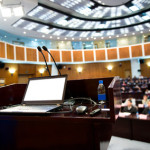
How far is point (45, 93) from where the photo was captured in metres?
1.30

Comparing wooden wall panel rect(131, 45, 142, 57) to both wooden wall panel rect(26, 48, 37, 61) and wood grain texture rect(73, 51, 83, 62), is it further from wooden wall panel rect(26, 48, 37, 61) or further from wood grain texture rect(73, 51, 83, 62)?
wooden wall panel rect(26, 48, 37, 61)

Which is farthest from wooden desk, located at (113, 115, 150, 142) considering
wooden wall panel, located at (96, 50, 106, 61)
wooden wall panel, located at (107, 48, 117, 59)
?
wooden wall panel, located at (107, 48, 117, 59)

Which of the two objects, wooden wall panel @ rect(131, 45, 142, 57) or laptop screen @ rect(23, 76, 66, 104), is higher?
wooden wall panel @ rect(131, 45, 142, 57)

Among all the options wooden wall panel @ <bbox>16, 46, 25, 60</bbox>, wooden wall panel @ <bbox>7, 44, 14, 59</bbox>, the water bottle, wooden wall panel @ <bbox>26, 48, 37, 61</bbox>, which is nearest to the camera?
the water bottle

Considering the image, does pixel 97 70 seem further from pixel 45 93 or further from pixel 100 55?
pixel 45 93

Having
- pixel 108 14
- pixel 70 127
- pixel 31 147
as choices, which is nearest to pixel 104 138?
pixel 70 127

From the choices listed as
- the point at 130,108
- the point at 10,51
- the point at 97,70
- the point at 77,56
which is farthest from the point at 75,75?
the point at 130,108

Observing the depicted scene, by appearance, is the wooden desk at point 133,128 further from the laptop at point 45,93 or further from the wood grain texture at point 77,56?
the wood grain texture at point 77,56

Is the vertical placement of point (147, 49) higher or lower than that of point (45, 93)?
higher

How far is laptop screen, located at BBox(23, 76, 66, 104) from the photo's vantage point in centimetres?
123

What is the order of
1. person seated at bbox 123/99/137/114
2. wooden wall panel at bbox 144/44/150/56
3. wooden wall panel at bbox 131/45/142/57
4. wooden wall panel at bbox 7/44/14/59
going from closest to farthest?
person seated at bbox 123/99/137/114 < wooden wall panel at bbox 7/44/14/59 < wooden wall panel at bbox 144/44/150/56 < wooden wall panel at bbox 131/45/142/57

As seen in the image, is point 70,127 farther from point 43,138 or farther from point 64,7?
point 64,7

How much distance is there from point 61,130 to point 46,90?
16.6 inches

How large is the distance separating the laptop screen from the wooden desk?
3973 millimetres
